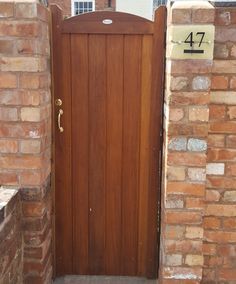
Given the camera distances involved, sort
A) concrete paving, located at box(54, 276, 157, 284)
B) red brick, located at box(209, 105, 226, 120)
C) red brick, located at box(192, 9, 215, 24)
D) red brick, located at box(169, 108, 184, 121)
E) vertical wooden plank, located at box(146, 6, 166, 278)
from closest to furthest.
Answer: red brick, located at box(192, 9, 215, 24) → red brick, located at box(169, 108, 184, 121) → red brick, located at box(209, 105, 226, 120) → vertical wooden plank, located at box(146, 6, 166, 278) → concrete paving, located at box(54, 276, 157, 284)

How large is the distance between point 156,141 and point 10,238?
3.96 feet

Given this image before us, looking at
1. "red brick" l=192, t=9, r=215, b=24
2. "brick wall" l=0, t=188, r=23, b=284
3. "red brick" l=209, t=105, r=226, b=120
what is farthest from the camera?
"red brick" l=209, t=105, r=226, b=120

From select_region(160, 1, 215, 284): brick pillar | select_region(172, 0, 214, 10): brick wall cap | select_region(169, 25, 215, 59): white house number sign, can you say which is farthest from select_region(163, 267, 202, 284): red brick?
select_region(172, 0, 214, 10): brick wall cap

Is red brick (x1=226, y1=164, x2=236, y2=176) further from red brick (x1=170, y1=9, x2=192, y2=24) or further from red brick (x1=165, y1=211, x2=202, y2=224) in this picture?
red brick (x1=170, y1=9, x2=192, y2=24)

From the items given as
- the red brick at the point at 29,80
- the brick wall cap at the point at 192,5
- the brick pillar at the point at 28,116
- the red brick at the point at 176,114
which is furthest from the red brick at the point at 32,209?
the brick wall cap at the point at 192,5

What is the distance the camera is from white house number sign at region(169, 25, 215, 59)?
2.42 metres

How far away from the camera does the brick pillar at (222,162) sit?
2.53 m

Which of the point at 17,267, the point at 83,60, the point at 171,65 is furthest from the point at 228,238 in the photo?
the point at 83,60

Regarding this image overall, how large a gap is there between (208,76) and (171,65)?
0.76 feet

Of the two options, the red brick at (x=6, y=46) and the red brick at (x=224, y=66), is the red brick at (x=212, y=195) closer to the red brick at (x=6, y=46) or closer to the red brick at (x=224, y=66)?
the red brick at (x=224, y=66)

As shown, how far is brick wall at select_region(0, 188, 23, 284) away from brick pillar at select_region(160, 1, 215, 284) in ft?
3.09

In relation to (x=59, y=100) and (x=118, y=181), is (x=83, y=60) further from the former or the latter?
(x=118, y=181)

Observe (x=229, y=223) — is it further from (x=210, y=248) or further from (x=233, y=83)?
(x=233, y=83)

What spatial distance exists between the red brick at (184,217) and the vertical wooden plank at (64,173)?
84 centimetres
